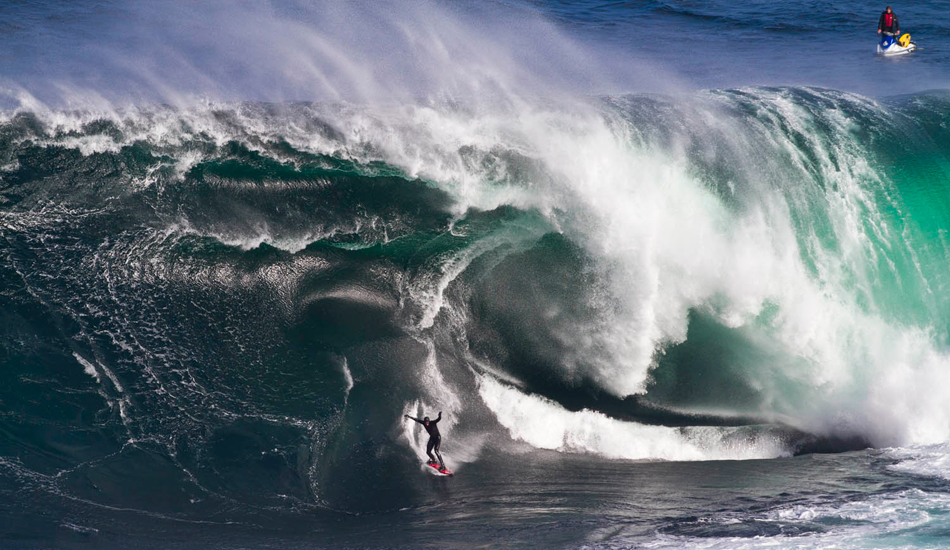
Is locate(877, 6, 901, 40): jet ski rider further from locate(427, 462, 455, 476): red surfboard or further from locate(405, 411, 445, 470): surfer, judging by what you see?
locate(427, 462, 455, 476): red surfboard

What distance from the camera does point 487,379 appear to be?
36.5 feet

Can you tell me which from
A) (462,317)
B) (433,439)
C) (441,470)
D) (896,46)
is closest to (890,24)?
(896,46)

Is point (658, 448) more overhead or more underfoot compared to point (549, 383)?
more underfoot

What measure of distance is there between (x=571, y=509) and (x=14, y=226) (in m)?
8.96

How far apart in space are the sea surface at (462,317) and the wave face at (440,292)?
0.14 ft

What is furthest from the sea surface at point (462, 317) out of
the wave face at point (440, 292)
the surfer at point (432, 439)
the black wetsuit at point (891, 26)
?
the black wetsuit at point (891, 26)

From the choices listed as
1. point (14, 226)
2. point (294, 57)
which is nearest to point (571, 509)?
point (14, 226)

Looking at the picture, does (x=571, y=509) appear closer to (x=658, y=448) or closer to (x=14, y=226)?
(x=658, y=448)

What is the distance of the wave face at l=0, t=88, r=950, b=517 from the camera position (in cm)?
1017

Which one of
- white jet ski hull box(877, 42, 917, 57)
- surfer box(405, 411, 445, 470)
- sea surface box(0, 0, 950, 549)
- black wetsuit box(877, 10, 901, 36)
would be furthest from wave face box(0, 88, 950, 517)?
black wetsuit box(877, 10, 901, 36)

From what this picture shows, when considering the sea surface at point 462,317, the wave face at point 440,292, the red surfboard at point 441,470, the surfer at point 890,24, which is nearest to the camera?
the sea surface at point 462,317

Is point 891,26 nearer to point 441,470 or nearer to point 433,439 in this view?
point 433,439

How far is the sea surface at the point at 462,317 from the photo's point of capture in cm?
900

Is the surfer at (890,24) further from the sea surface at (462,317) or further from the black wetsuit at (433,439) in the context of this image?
the black wetsuit at (433,439)
